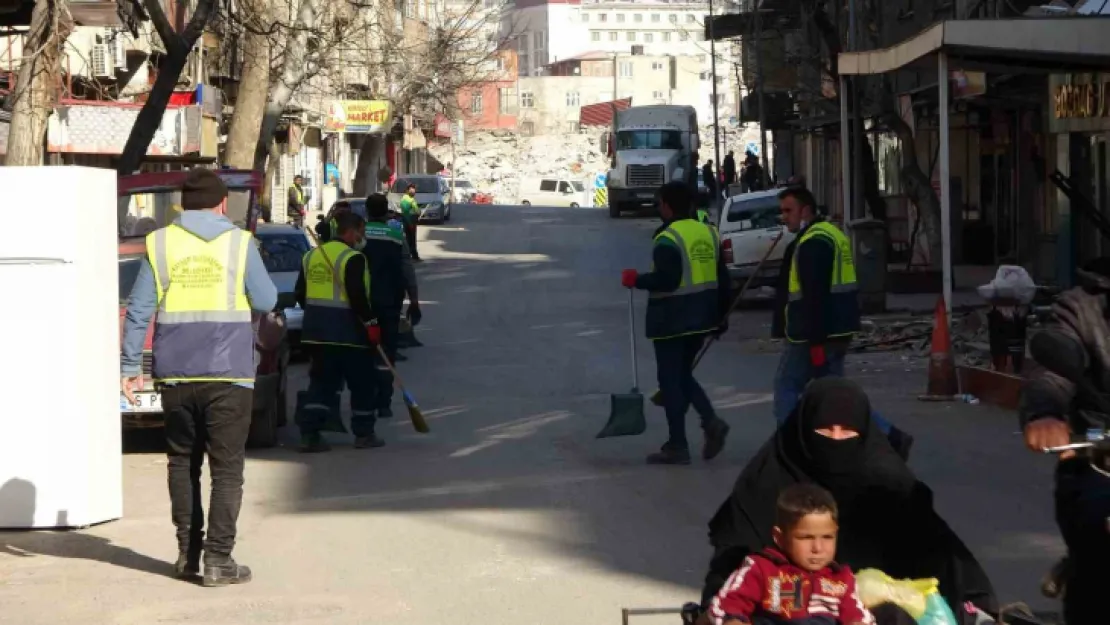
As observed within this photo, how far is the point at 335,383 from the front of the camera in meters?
12.3

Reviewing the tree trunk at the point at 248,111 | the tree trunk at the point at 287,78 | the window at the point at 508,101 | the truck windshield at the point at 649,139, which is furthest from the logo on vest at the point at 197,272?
the window at the point at 508,101

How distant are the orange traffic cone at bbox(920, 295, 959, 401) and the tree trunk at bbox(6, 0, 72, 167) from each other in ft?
25.9

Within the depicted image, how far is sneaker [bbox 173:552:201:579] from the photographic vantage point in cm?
798

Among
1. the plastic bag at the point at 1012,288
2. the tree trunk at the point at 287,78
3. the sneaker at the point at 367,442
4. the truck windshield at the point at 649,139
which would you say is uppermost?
the truck windshield at the point at 649,139

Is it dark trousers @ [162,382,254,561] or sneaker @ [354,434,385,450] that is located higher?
dark trousers @ [162,382,254,561]

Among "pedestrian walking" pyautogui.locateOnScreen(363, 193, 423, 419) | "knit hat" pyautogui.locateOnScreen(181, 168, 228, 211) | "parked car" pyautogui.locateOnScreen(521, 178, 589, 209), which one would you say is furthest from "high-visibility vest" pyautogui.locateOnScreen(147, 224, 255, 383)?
"parked car" pyautogui.locateOnScreen(521, 178, 589, 209)

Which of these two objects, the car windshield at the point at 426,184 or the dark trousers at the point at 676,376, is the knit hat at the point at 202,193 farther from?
the car windshield at the point at 426,184

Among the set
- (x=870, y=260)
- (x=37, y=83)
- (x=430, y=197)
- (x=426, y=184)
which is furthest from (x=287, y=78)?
(x=426, y=184)

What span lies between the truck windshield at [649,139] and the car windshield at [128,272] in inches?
1642

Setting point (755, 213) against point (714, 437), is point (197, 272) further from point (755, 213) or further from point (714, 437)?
point (755, 213)

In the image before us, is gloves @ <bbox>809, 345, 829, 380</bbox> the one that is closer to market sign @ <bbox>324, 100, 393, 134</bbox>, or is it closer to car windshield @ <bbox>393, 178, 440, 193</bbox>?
market sign @ <bbox>324, 100, 393, 134</bbox>

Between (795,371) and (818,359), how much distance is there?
9.0 inches

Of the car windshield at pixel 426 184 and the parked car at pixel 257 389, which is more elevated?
the car windshield at pixel 426 184

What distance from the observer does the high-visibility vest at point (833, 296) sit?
10.0 m
